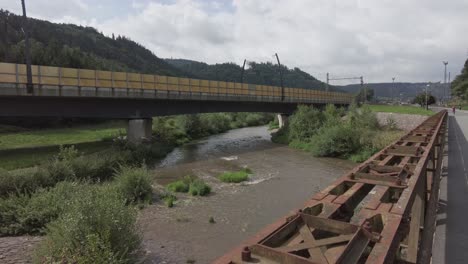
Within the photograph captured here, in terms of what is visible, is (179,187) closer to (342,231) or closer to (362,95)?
(342,231)

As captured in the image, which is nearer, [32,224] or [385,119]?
[32,224]

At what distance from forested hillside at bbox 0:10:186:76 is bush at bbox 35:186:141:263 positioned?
84.2 ft

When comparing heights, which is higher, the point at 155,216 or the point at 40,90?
the point at 40,90

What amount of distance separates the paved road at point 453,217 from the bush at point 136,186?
12.7 meters

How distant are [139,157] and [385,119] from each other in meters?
33.9

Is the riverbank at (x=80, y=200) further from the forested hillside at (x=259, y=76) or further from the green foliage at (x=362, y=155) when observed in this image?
the forested hillside at (x=259, y=76)

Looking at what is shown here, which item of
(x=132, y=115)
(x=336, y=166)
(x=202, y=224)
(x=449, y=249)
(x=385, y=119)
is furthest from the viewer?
(x=385, y=119)

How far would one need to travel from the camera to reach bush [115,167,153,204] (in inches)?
667

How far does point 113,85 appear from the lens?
28453 mm

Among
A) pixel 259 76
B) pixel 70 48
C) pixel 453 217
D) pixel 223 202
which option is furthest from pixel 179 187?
pixel 259 76

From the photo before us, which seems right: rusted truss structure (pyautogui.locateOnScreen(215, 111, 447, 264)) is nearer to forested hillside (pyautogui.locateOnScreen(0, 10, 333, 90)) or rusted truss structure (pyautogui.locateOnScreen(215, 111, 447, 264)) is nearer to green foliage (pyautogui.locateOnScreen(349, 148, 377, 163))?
green foliage (pyautogui.locateOnScreen(349, 148, 377, 163))

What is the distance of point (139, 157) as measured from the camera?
28.0 meters

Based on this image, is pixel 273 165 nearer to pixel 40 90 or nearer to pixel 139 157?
pixel 139 157

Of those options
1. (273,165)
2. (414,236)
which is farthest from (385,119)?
(414,236)
